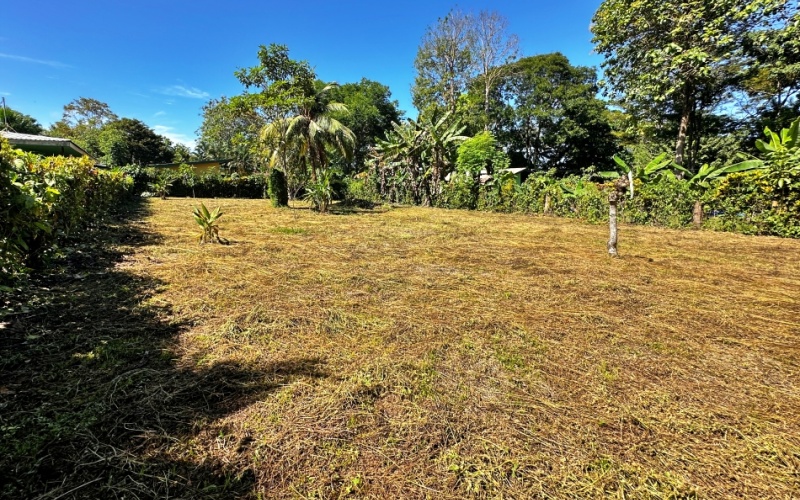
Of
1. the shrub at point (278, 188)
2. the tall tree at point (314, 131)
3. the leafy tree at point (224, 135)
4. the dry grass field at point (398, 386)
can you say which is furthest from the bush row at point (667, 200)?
the leafy tree at point (224, 135)

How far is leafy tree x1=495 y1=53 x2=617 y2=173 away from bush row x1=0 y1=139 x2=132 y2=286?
94.6 feet

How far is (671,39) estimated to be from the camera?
517 inches

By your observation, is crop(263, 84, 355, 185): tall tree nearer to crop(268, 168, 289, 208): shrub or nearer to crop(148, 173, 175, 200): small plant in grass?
crop(268, 168, 289, 208): shrub

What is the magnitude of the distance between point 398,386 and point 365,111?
3316 cm

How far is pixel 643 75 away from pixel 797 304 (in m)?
13.1

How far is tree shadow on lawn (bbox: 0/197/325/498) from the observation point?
1.55 m

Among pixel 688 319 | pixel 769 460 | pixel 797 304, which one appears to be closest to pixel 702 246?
pixel 797 304

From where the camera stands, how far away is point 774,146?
8.73 metres

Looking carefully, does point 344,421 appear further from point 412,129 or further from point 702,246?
point 412,129

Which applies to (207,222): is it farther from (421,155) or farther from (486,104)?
(486,104)

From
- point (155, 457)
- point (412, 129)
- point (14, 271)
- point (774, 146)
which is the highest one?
point (412, 129)

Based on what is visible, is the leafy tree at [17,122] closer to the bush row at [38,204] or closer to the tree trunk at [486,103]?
the bush row at [38,204]

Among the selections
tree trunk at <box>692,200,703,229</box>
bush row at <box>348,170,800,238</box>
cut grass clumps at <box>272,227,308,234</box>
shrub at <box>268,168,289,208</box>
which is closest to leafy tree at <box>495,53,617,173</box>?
bush row at <box>348,170,800,238</box>

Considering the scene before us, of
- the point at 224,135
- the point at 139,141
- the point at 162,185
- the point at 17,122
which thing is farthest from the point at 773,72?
the point at 139,141
